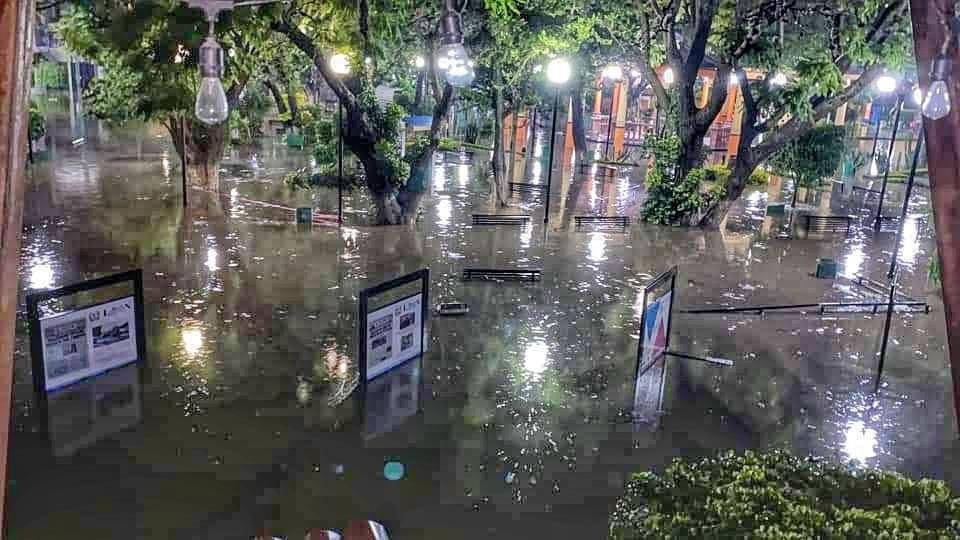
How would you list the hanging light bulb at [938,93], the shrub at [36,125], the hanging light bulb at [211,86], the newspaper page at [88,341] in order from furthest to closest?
the shrub at [36,125] < the newspaper page at [88,341] < the hanging light bulb at [211,86] < the hanging light bulb at [938,93]

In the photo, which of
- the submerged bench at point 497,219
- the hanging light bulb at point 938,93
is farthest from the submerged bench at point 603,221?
the hanging light bulb at point 938,93

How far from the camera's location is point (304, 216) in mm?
19672

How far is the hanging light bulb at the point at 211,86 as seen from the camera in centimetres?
533

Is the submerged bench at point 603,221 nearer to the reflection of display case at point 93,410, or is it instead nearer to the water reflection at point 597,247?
the water reflection at point 597,247

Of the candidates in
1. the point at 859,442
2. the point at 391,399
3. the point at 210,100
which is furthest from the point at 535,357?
the point at 210,100

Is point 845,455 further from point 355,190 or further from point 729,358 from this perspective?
point 355,190

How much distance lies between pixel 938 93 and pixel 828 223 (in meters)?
19.9

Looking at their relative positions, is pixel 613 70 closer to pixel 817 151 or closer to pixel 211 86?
pixel 817 151

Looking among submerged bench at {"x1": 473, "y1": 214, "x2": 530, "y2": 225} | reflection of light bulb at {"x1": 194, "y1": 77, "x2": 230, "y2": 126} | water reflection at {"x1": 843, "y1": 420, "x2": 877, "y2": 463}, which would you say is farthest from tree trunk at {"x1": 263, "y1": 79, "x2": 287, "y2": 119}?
reflection of light bulb at {"x1": 194, "y1": 77, "x2": 230, "y2": 126}

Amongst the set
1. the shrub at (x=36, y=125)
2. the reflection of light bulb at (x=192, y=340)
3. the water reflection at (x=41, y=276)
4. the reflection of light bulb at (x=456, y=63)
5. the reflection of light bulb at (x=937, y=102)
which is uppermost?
the reflection of light bulb at (x=456, y=63)

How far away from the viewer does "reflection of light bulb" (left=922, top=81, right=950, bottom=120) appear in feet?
11.4

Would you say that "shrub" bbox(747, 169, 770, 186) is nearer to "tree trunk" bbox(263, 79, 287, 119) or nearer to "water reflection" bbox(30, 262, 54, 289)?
"water reflection" bbox(30, 262, 54, 289)

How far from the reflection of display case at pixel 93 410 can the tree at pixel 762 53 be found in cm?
1550

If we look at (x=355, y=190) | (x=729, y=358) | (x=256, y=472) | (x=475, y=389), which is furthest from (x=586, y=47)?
(x=256, y=472)
